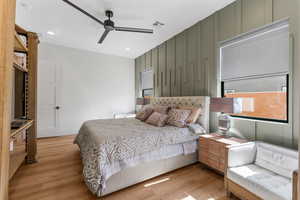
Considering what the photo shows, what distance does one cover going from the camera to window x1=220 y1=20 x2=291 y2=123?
6.35 ft

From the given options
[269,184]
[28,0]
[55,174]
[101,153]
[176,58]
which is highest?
[28,0]

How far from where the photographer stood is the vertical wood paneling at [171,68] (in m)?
3.82

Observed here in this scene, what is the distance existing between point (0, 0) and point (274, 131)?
10.1ft

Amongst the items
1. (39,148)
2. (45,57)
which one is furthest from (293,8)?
(45,57)

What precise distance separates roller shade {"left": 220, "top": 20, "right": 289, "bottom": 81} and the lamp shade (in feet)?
1.79

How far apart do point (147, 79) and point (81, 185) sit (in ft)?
12.4

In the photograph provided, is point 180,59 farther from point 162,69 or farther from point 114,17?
point 114,17

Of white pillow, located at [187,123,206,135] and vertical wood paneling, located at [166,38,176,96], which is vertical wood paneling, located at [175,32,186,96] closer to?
vertical wood paneling, located at [166,38,176,96]

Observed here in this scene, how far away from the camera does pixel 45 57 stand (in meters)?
4.27

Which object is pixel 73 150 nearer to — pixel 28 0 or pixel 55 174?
pixel 55 174

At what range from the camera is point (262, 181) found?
1.48m

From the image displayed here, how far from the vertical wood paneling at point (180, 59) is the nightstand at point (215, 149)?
1.52m

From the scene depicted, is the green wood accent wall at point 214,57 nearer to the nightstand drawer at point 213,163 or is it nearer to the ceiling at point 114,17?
the ceiling at point 114,17

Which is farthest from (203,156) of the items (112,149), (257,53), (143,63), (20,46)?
(143,63)
